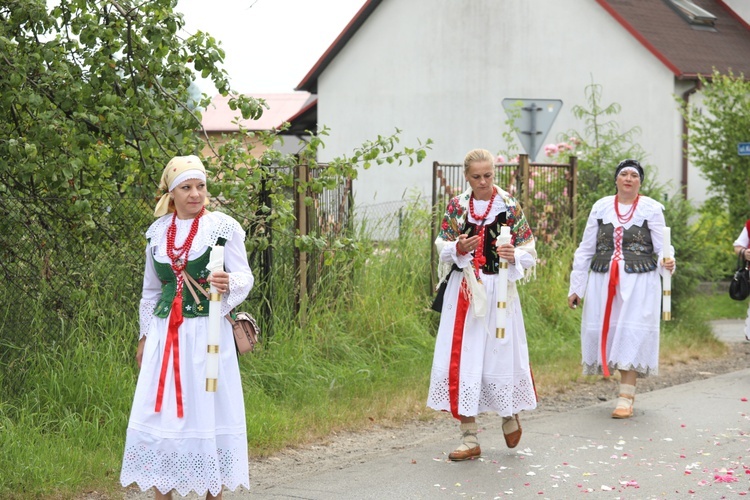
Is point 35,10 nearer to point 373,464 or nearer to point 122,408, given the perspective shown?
point 122,408

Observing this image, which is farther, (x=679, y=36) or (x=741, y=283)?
(x=679, y=36)

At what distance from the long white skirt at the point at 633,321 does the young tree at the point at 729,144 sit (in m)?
9.91

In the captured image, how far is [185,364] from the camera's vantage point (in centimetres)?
596

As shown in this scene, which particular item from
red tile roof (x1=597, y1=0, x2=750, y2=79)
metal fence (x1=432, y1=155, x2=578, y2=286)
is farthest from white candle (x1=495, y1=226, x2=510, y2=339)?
red tile roof (x1=597, y1=0, x2=750, y2=79)

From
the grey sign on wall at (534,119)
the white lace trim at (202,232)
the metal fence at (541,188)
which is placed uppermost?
the grey sign on wall at (534,119)

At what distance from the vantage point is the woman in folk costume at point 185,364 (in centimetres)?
588

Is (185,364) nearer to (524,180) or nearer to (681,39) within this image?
(524,180)

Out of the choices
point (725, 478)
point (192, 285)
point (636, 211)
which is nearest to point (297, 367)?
point (636, 211)

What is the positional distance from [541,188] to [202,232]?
895 centimetres

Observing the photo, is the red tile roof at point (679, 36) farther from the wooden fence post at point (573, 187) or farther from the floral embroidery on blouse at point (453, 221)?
the floral embroidery on blouse at point (453, 221)

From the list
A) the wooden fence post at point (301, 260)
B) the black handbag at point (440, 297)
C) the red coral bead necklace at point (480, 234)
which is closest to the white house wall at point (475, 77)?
the wooden fence post at point (301, 260)

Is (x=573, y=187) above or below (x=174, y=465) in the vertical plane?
above

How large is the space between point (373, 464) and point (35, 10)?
344 centimetres

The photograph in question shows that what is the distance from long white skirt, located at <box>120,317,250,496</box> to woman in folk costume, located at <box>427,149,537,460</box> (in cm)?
244
